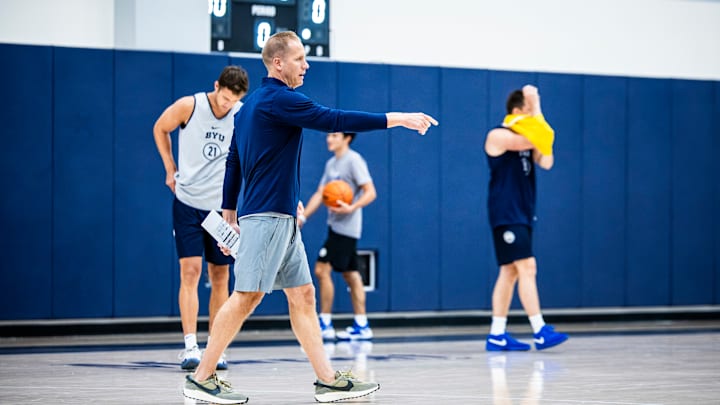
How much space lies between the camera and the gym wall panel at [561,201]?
10.5m

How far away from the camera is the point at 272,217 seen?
14.9 feet

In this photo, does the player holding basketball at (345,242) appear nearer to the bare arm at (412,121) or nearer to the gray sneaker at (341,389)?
the gray sneaker at (341,389)

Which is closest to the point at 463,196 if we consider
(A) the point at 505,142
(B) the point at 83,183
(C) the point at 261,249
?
(A) the point at 505,142

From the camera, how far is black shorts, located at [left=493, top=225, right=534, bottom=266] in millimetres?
7348

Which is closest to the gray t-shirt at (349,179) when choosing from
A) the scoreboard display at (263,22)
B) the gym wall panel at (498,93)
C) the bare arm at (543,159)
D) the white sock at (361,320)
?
the white sock at (361,320)

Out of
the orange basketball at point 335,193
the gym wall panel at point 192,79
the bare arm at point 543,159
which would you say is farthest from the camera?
the gym wall panel at point 192,79

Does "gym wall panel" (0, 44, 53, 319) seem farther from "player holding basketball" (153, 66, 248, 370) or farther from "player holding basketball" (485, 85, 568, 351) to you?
"player holding basketball" (485, 85, 568, 351)

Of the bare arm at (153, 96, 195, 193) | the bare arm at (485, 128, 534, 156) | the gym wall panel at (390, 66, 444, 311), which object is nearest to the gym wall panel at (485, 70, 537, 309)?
the gym wall panel at (390, 66, 444, 311)

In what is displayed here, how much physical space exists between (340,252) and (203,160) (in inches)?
96.1

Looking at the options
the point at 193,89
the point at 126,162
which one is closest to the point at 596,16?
the point at 193,89

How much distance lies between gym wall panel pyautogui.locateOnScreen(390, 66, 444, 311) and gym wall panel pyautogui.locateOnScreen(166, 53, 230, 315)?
1.70 metres

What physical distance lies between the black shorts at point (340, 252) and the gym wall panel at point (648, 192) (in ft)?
12.0

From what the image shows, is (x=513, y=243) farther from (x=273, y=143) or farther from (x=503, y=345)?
(x=273, y=143)

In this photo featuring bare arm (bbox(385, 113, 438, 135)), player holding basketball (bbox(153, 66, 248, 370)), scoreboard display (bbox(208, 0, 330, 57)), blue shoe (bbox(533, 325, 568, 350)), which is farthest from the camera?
scoreboard display (bbox(208, 0, 330, 57))
